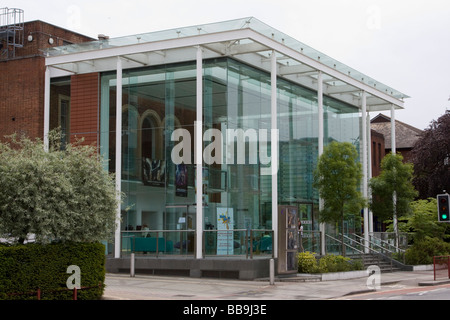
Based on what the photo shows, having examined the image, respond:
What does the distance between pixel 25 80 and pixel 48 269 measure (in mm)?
16862

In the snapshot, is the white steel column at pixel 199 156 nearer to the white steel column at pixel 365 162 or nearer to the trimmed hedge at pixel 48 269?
the trimmed hedge at pixel 48 269

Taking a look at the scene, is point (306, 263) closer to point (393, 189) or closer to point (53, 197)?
point (393, 189)

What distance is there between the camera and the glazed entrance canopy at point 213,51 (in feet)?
85.7

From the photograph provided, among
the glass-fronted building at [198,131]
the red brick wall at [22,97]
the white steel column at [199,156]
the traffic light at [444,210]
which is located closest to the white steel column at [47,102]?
the glass-fronted building at [198,131]

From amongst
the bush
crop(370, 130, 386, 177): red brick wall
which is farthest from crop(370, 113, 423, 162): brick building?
the bush

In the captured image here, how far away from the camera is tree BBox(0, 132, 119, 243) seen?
1662 centimetres

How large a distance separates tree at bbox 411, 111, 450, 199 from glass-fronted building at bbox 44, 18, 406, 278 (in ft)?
56.2

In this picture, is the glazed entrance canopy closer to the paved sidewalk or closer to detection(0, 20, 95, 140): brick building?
detection(0, 20, 95, 140): brick building

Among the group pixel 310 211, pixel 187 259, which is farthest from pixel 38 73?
pixel 310 211

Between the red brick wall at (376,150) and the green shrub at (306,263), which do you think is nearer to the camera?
the green shrub at (306,263)

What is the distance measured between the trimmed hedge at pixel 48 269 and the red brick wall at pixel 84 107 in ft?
42.5

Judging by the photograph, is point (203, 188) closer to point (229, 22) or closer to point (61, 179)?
point (229, 22)

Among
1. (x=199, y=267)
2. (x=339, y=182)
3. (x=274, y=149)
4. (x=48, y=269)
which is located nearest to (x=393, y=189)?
(x=339, y=182)
